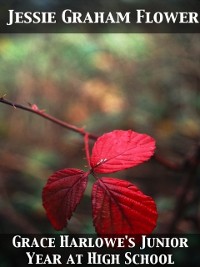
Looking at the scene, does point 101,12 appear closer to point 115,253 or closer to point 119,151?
point 119,151

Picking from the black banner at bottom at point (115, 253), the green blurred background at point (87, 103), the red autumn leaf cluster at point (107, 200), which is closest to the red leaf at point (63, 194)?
the red autumn leaf cluster at point (107, 200)

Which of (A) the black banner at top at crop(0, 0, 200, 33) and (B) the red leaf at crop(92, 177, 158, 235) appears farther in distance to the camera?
(A) the black banner at top at crop(0, 0, 200, 33)

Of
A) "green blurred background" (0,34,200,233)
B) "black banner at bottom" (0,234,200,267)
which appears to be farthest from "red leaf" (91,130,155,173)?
"green blurred background" (0,34,200,233)

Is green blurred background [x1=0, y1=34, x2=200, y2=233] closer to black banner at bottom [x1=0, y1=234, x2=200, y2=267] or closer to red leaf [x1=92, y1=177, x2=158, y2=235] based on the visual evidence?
black banner at bottom [x1=0, y1=234, x2=200, y2=267]

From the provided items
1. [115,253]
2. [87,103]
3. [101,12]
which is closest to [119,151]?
[101,12]

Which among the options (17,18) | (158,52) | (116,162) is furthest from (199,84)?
(116,162)

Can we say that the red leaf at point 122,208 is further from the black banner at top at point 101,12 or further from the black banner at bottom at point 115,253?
the black banner at top at point 101,12
